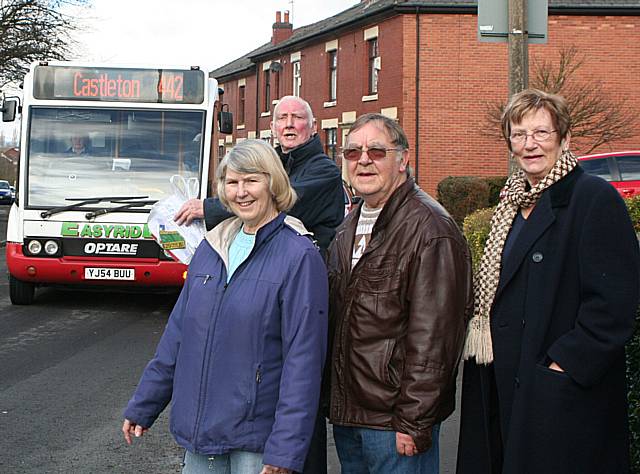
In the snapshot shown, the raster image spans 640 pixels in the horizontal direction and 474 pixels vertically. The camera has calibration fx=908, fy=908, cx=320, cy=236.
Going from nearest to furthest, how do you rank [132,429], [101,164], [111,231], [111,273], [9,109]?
[132,429] < [111,231] < [111,273] < [101,164] < [9,109]

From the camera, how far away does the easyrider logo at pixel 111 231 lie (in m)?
10.9

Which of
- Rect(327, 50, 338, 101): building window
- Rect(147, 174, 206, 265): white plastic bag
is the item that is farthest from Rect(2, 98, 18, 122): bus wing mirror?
Rect(327, 50, 338, 101): building window

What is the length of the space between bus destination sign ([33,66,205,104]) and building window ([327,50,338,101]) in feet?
75.0

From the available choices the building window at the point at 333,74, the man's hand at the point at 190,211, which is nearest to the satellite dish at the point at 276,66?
the building window at the point at 333,74

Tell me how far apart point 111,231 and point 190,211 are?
6352mm

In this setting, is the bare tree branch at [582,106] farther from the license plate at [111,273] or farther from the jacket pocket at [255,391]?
the jacket pocket at [255,391]

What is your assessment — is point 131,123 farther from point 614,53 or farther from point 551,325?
point 614,53

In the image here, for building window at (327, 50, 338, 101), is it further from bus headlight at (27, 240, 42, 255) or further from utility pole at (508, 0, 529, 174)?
utility pole at (508, 0, 529, 174)

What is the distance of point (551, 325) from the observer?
3188mm

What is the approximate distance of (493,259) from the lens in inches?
136

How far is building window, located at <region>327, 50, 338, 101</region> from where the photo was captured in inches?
1344

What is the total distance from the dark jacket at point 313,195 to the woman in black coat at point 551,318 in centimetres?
145

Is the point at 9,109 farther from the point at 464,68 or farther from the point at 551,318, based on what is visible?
the point at 464,68

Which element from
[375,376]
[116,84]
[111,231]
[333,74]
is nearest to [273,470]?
[375,376]
